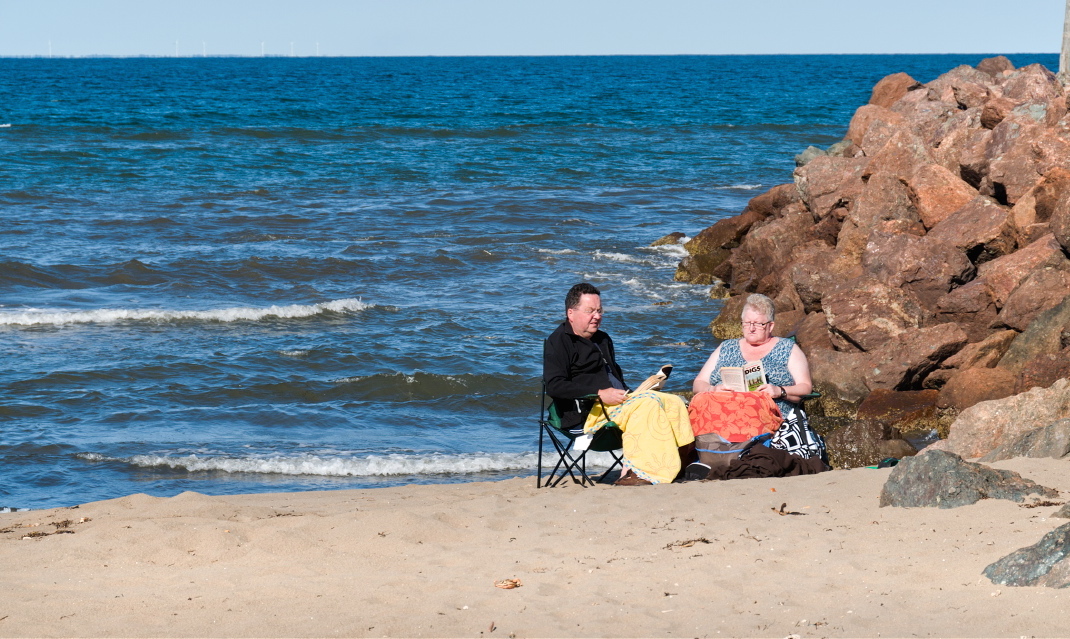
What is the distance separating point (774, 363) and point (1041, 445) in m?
1.53

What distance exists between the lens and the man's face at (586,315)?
246 inches

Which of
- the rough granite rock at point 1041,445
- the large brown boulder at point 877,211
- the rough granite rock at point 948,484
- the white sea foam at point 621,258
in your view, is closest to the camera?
the rough granite rock at point 948,484

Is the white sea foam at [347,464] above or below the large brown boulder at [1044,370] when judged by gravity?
below

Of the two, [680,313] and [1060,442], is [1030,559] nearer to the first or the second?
[1060,442]

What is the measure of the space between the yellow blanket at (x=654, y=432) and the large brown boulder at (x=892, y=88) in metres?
13.5

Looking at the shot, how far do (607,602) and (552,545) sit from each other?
2.38 feet

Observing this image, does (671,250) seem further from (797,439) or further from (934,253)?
(797,439)

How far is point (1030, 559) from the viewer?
388 cm

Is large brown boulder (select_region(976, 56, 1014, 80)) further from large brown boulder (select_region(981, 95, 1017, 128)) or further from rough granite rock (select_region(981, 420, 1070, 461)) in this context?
rough granite rock (select_region(981, 420, 1070, 461))

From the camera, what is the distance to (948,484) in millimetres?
4941

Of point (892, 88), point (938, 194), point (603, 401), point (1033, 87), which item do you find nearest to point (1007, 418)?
point (603, 401)

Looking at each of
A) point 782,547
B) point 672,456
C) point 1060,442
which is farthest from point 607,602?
point 1060,442

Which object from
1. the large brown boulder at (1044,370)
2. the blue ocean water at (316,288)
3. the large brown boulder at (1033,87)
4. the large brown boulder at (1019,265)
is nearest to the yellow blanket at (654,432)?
the blue ocean water at (316,288)

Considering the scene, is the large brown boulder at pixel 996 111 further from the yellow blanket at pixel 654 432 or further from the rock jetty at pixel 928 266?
the yellow blanket at pixel 654 432
